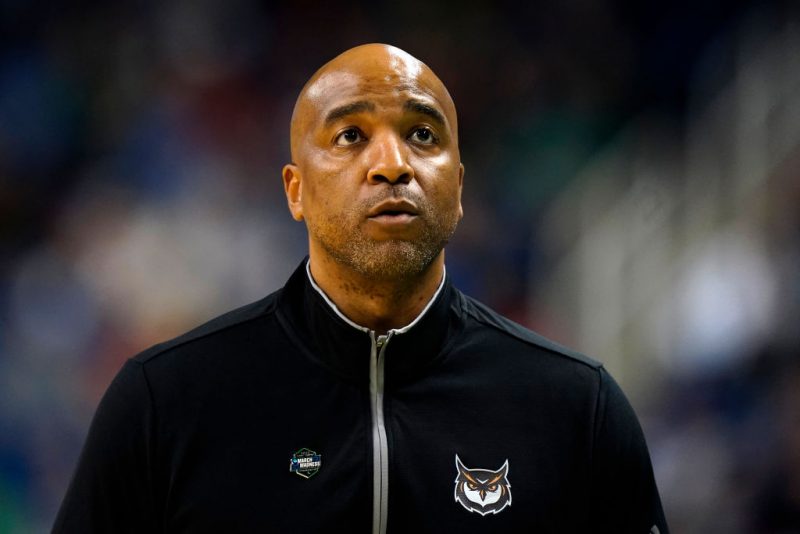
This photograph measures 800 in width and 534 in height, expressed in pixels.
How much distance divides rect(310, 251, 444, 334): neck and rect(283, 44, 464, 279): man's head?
39mm

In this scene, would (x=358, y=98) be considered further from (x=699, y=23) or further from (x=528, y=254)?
(x=699, y=23)

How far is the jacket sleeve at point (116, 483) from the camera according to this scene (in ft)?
6.20

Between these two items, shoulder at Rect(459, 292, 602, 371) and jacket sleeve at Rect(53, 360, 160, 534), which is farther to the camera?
shoulder at Rect(459, 292, 602, 371)

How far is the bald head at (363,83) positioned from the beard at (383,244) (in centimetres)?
24

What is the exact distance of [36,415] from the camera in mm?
4023

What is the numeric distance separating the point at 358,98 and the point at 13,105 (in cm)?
270

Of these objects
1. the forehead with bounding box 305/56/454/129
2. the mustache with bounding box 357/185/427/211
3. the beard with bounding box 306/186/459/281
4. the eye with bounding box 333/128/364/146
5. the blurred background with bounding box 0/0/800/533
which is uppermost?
the blurred background with bounding box 0/0/800/533

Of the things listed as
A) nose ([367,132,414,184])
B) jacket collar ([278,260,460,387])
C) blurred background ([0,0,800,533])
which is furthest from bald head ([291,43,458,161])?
blurred background ([0,0,800,533])

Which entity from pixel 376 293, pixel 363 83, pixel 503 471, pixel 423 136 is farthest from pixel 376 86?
pixel 503 471

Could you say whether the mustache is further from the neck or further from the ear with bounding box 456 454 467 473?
the ear with bounding box 456 454 467 473

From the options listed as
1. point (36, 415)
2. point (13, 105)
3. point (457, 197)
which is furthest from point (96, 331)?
point (457, 197)

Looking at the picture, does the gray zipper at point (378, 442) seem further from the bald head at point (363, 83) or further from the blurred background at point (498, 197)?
the blurred background at point (498, 197)

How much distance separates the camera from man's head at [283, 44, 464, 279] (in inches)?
76.2

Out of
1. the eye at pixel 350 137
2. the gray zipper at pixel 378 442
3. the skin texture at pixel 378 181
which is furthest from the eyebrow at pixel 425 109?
Result: the gray zipper at pixel 378 442
